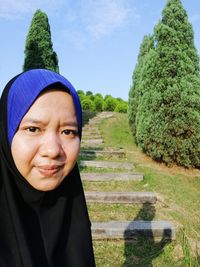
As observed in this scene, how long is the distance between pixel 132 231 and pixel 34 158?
13.2 feet

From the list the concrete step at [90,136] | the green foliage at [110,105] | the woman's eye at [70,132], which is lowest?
the concrete step at [90,136]

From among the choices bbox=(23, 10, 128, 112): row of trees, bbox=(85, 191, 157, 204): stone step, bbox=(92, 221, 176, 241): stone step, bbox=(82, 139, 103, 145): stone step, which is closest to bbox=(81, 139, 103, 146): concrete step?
bbox=(82, 139, 103, 145): stone step

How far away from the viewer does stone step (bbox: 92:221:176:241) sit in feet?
17.7

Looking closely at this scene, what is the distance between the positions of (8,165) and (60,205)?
1.21 feet

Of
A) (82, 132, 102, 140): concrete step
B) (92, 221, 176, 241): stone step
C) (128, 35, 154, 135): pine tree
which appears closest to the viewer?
(92, 221, 176, 241): stone step

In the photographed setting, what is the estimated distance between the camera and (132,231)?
5.46 metres

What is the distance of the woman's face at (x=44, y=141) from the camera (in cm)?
170

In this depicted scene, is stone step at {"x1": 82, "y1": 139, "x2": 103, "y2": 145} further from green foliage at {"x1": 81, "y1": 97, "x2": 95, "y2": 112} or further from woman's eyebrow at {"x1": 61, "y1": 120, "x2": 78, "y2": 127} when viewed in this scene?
green foliage at {"x1": 81, "y1": 97, "x2": 95, "y2": 112}

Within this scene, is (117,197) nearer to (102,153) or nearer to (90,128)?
(102,153)

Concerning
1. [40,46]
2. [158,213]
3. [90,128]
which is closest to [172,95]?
[158,213]

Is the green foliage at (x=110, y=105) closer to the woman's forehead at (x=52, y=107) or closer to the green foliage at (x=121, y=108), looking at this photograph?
the green foliage at (x=121, y=108)

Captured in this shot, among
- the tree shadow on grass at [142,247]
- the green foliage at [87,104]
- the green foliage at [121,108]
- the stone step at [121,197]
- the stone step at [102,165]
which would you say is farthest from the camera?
the green foliage at [87,104]

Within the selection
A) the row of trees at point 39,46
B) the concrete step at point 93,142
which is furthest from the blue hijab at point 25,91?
the row of trees at point 39,46

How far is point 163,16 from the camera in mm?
9852
